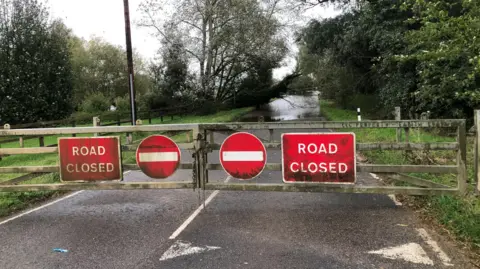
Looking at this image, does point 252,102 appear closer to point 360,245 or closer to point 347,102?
point 347,102

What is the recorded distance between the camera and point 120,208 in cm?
737

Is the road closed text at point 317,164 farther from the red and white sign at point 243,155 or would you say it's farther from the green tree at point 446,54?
the green tree at point 446,54

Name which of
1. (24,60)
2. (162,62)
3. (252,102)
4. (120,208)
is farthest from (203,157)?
(252,102)

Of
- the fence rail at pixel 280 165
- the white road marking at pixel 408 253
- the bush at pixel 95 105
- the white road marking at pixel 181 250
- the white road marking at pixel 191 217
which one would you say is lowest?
the white road marking at pixel 408 253

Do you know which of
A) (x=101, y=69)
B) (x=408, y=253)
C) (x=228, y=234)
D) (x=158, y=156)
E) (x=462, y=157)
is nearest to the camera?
(x=408, y=253)

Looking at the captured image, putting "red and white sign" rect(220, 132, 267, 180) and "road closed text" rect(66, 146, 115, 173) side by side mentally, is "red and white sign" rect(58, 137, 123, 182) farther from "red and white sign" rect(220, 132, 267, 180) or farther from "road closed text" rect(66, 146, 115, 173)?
"red and white sign" rect(220, 132, 267, 180)

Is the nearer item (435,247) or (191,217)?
(435,247)

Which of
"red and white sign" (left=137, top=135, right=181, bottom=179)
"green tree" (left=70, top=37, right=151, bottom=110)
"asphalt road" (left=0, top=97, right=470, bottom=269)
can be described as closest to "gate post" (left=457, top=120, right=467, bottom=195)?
"asphalt road" (left=0, top=97, right=470, bottom=269)

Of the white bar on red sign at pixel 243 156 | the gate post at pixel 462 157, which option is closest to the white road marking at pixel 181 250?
the white bar on red sign at pixel 243 156

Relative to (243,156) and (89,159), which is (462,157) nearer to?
(243,156)

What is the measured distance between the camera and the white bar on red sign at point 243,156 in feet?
21.0

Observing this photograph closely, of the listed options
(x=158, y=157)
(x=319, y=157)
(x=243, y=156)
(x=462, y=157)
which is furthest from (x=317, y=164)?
(x=158, y=157)

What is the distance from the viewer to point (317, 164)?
6180 mm

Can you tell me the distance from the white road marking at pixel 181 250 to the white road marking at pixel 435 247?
2600 mm
